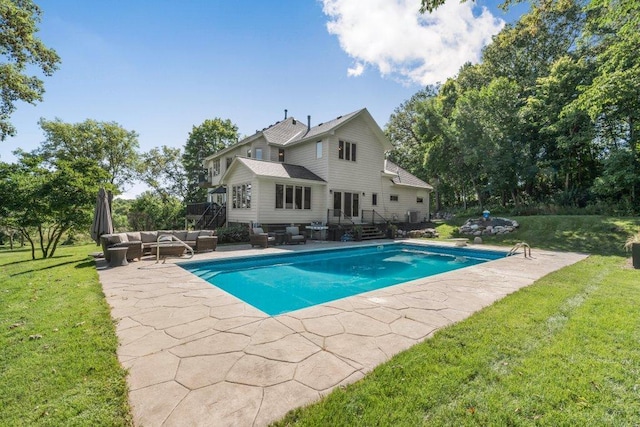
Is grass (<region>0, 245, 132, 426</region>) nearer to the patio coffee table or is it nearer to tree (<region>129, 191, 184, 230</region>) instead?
the patio coffee table

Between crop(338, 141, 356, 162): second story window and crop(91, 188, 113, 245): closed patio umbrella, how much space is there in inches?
465

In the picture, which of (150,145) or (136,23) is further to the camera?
(150,145)

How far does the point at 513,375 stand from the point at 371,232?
47.1ft

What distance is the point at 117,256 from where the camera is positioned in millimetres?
8039

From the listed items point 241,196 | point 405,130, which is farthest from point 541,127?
point 241,196

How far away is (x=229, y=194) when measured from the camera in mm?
17688

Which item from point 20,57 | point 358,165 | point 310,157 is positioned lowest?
point 358,165

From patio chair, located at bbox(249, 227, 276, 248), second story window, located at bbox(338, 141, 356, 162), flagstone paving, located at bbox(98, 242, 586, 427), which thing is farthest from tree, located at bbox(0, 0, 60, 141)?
second story window, located at bbox(338, 141, 356, 162)

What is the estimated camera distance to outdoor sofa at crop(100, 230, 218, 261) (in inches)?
340

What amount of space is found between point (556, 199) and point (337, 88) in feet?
58.6

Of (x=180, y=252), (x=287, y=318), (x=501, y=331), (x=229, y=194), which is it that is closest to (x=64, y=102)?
(x=229, y=194)

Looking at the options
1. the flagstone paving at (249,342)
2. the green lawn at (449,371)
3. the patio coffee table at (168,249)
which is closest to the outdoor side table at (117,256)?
the patio coffee table at (168,249)

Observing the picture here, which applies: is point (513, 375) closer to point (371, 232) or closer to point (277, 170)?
point (277, 170)

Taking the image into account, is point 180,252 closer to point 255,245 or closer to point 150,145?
point 255,245
